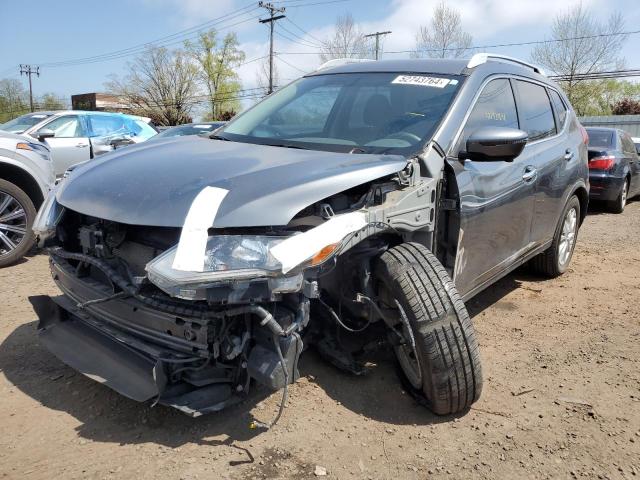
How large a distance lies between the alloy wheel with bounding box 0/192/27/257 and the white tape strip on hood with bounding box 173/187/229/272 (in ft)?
12.8

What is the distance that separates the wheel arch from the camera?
17.9 feet

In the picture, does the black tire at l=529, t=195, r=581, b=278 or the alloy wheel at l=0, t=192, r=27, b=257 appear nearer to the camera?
the black tire at l=529, t=195, r=581, b=278

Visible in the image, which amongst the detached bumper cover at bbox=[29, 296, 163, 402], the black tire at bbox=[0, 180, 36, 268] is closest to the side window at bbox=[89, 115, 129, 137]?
the black tire at bbox=[0, 180, 36, 268]

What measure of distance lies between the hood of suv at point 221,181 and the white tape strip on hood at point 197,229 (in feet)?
0.12

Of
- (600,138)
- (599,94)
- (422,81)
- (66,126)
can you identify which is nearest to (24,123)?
(66,126)

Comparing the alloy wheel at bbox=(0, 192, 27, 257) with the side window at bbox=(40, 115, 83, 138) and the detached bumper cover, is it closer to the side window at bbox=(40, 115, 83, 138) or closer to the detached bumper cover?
the detached bumper cover

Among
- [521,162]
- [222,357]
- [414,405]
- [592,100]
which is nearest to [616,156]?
[521,162]

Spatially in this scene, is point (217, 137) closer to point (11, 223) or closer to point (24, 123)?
point (11, 223)

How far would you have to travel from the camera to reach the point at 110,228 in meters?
2.69

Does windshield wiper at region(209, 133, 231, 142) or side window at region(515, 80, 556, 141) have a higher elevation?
side window at region(515, 80, 556, 141)

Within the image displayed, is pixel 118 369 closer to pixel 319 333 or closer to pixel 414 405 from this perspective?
pixel 319 333

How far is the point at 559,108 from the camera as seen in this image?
4742mm

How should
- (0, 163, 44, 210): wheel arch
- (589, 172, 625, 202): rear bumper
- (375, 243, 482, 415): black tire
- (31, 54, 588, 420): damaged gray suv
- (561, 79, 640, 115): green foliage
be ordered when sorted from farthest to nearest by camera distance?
(561, 79, 640, 115): green foliage, (589, 172, 625, 202): rear bumper, (0, 163, 44, 210): wheel arch, (375, 243, 482, 415): black tire, (31, 54, 588, 420): damaged gray suv

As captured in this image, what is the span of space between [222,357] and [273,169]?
902mm
